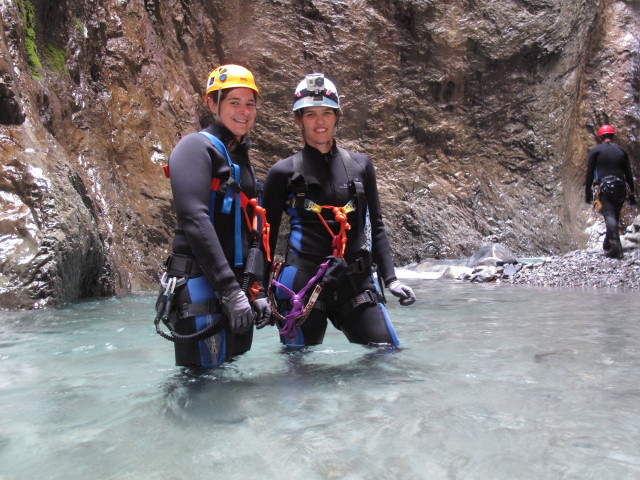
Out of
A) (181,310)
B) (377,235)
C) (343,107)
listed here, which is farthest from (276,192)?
(343,107)

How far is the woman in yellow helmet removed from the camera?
2414mm

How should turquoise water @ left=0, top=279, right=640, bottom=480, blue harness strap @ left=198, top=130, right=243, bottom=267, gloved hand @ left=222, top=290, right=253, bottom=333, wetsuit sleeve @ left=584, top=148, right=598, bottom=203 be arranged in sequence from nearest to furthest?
1. turquoise water @ left=0, top=279, right=640, bottom=480
2. gloved hand @ left=222, top=290, right=253, bottom=333
3. blue harness strap @ left=198, top=130, right=243, bottom=267
4. wetsuit sleeve @ left=584, top=148, right=598, bottom=203

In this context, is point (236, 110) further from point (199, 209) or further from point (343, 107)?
point (343, 107)

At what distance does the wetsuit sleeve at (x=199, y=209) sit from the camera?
2.40 metres

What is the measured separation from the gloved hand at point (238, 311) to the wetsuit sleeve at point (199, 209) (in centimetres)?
3

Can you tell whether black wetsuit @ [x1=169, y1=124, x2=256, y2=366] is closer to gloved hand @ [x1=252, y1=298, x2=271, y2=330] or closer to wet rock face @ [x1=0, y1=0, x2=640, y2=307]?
gloved hand @ [x1=252, y1=298, x2=271, y2=330]

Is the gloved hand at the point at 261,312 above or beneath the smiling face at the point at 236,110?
beneath

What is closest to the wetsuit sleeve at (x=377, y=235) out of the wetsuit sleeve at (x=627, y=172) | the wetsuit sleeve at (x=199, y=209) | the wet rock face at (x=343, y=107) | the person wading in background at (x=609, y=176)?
the wetsuit sleeve at (x=199, y=209)

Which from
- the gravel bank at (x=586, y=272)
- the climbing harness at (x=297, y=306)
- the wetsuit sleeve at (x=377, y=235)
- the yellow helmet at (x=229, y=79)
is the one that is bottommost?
the gravel bank at (x=586, y=272)

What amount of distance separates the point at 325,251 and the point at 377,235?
0.45 m

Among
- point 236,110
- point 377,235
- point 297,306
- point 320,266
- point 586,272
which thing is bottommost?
point 586,272

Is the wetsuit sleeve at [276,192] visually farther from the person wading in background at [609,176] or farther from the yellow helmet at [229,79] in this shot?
the person wading in background at [609,176]

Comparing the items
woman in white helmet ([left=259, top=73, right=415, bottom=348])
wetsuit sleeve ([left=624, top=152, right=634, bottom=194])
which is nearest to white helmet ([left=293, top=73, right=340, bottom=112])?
woman in white helmet ([left=259, top=73, right=415, bottom=348])

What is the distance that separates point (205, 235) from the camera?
2.40 meters
